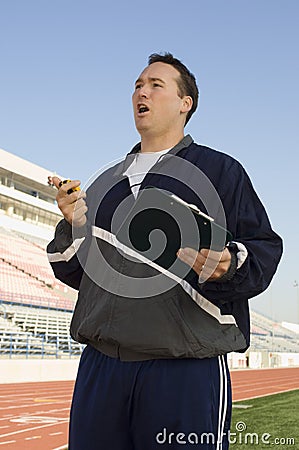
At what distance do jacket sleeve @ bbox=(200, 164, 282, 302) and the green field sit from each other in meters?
5.09

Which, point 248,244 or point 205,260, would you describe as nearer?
point 205,260

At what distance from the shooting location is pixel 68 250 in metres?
2.20

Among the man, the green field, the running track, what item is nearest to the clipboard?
the man

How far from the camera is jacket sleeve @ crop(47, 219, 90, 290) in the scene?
7.12 feet

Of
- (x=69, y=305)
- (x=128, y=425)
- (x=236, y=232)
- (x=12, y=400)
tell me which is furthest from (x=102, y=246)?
(x=69, y=305)

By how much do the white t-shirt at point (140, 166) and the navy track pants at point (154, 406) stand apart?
609mm

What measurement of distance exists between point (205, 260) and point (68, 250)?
627mm

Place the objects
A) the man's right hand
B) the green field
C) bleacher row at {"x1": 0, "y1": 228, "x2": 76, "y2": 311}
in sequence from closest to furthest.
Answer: the man's right hand, the green field, bleacher row at {"x1": 0, "y1": 228, "x2": 76, "y2": 311}

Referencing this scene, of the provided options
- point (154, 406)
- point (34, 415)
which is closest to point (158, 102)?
point (154, 406)

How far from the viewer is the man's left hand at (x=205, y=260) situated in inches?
68.7

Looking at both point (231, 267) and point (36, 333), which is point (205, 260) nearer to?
point (231, 267)

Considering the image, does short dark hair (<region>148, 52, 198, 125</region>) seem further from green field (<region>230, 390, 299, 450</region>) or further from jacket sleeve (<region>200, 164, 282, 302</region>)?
green field (<region>230, 390, 299, 450</region>)

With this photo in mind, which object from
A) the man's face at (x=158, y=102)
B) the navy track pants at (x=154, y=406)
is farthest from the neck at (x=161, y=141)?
the navy track pants at (x=154, y=406)

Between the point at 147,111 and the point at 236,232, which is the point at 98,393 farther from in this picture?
the point at 147,111
